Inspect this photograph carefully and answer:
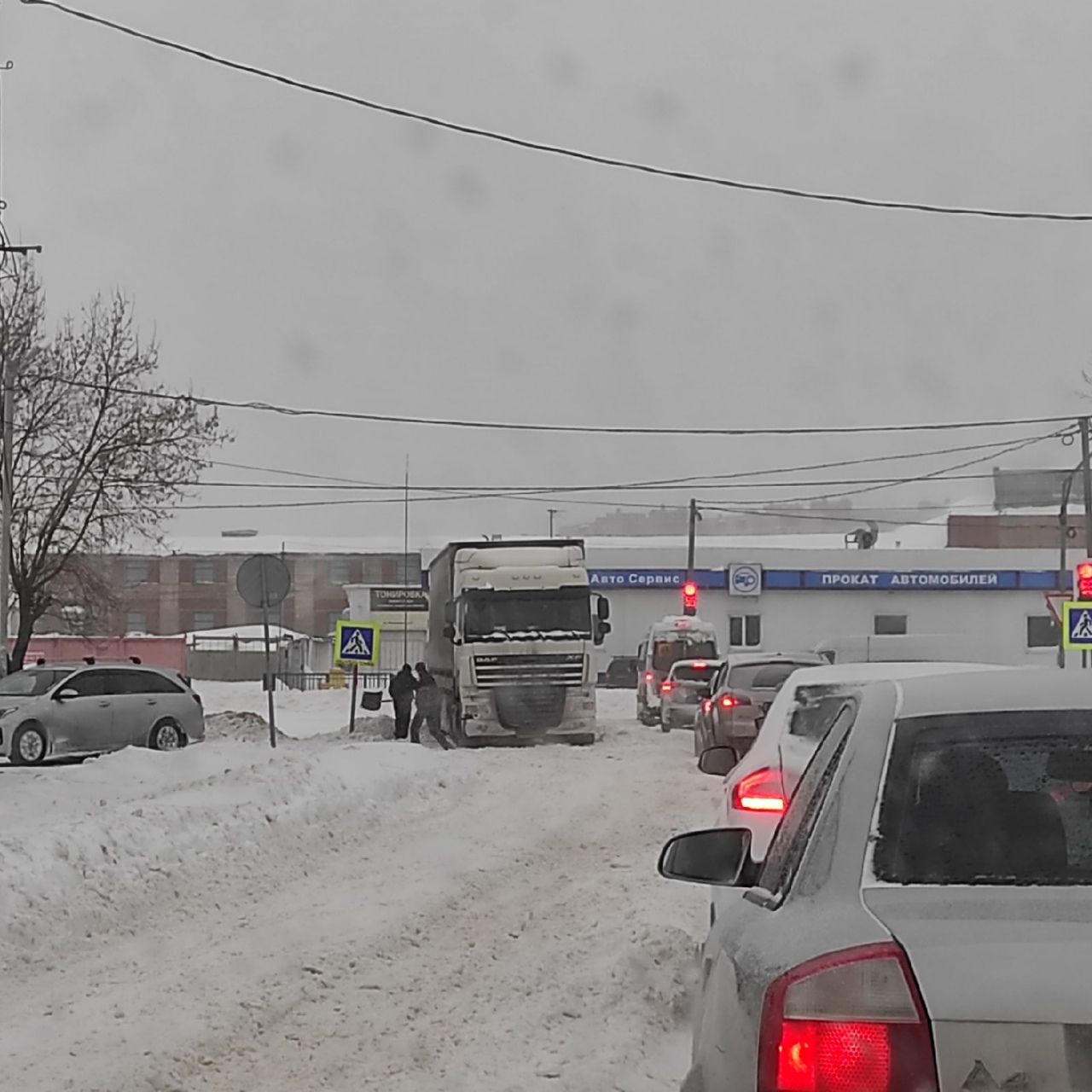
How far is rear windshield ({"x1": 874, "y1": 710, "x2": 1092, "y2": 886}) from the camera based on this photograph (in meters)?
3.35

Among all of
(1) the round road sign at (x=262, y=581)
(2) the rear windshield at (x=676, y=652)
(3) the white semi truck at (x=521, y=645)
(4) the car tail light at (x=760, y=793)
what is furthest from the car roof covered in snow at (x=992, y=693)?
(2) the rear windshield at (x=676, y=652)

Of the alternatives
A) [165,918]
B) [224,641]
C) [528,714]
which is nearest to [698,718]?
[528,714]

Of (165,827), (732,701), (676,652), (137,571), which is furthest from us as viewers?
(137,571)

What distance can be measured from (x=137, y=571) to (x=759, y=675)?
74.8 m

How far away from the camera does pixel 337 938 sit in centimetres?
966

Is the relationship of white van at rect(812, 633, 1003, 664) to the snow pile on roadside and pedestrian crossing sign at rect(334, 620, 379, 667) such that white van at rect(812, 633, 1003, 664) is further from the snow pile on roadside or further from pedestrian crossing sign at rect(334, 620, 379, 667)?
the snow pile on roadside

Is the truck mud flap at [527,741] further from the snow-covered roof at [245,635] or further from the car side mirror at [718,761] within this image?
the snow-covered roof at [245,635]

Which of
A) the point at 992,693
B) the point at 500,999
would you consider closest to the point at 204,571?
the point at 500,999

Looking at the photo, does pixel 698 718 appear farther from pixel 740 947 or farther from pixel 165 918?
pixel 740 947

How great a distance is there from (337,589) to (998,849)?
93.5 metres

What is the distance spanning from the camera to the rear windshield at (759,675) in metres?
22.2

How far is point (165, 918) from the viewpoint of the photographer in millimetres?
10234

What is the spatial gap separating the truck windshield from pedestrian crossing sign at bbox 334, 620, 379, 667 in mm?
3212

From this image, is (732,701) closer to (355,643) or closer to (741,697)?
(741,697)
